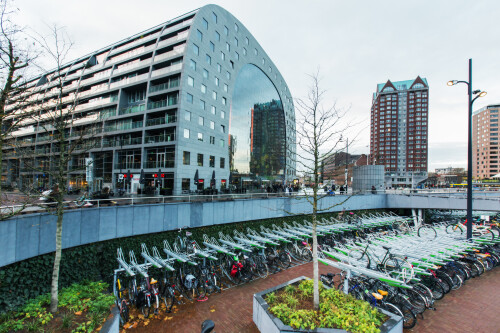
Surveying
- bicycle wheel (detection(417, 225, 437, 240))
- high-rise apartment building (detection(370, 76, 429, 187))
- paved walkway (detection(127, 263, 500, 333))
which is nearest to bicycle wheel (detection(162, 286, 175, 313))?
paved walkway (detection(127, 263, 500, 333))

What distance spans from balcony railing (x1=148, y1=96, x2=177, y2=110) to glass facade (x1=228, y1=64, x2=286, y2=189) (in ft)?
40.0

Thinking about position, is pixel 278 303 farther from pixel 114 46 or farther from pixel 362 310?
pixel 114 46

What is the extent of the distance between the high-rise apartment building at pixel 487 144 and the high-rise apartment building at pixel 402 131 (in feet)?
125

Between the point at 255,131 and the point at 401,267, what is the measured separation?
43.0 metres

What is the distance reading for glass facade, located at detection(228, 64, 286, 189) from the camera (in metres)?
42.0

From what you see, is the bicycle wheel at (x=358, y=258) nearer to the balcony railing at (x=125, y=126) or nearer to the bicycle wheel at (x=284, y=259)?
the bicycle wheel at (x=284, y=259)

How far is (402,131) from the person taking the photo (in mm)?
113625

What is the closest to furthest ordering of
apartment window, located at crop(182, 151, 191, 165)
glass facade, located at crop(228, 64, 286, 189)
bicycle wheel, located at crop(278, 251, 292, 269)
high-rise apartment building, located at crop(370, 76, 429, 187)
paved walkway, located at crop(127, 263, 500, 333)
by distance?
paved walkway, located at crop(127, 263, 500, 333) < bicycle wheel, located at crop(278, 251, 292, 269) < apartment window, located at crop(182, 151, 191, 165) < glass facade, located at crop(228, 64, 286, 189) < high-rise apartment building, located at crop(370, 76, 429, 187)

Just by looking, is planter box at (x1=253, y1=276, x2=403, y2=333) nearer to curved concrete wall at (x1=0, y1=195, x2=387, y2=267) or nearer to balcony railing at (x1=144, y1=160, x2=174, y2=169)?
curved concrete wall at (x1=0, y1=195, x2=387, y2=267)

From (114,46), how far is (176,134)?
974 inches

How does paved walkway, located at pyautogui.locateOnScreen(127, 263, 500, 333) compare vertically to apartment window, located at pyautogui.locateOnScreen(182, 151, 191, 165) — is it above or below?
below

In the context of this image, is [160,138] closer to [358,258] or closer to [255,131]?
[255,131]

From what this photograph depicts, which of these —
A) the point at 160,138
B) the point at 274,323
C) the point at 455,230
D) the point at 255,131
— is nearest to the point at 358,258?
the point at 274,323

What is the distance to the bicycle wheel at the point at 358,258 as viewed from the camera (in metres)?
8.10
